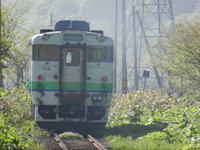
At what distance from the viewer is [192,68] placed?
2606cm

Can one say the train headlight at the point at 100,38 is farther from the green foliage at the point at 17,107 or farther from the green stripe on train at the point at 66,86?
the green foliage at the point at 17,107

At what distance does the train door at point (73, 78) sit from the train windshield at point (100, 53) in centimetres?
32

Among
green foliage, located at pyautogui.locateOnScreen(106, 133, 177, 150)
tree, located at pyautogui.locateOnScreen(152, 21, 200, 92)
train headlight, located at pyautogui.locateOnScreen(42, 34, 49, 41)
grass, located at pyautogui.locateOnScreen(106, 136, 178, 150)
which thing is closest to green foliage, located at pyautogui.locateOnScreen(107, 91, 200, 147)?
green foliage, located at pyautogui.locateOnScreen(106, 133, 177, 150)

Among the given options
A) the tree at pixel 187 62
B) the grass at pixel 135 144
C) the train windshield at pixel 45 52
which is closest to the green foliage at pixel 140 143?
the grass at pixel 135 144

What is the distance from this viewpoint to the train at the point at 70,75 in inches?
634

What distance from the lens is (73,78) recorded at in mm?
16234

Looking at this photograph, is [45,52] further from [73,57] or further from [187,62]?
[187,62]

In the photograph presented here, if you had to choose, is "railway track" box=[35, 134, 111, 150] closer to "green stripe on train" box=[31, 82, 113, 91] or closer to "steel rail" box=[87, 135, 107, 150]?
"steel rail" box=[87, 135, 107, 150]

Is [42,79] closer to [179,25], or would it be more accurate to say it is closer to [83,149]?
[83,149]

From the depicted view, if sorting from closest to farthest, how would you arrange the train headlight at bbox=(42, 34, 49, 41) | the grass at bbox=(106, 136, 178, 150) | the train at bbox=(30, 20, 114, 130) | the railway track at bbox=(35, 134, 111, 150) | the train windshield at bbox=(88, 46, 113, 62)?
the grass at bbox=(106, 136, 178, 150) < the railway track at bbox=(35, 134, 111, 150) < the train headlight at bbox=(42, 34, 49, 41) < the train at bbox=(30, 20, 114, 130) < the train windshield at bbox=(88, 46, 113, 62)

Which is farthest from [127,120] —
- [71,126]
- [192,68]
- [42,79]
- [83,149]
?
[192,68]

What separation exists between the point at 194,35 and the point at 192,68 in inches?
94.1

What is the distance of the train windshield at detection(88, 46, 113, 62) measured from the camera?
1633 cm

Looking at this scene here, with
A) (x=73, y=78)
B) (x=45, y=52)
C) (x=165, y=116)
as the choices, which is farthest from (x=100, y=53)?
(x=165, y=116)
